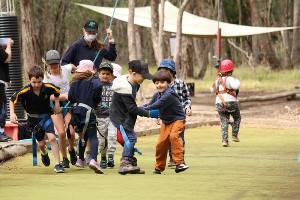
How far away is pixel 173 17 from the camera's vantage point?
33656 millimetres

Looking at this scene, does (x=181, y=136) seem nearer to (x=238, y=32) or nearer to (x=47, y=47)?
(x=238, y=32)

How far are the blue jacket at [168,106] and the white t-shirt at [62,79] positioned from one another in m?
1.61

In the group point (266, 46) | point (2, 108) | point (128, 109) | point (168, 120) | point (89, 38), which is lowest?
point (266, 46)

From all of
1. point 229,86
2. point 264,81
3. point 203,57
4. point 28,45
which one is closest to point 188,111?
point 229,86

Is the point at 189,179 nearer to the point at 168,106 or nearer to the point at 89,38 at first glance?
the point at 168,106

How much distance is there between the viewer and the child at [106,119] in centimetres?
1238

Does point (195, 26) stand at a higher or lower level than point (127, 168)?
higher

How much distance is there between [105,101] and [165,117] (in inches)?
48.8

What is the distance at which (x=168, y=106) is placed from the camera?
11.5 m

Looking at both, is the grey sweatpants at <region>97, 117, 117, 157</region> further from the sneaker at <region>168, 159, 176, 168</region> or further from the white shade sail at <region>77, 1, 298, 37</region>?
the white shade sail at <region>77, 1, 298, 37</region>

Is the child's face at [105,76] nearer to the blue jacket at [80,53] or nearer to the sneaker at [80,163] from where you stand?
the blue jacket at [80,53]

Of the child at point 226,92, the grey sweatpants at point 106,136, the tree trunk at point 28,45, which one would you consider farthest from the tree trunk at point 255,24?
the grey sweatpants at point 106,136

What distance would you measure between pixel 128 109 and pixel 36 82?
124cm

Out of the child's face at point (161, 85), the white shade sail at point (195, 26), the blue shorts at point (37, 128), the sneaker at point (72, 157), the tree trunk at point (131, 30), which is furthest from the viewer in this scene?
the white shade sail at point (195, 26)
